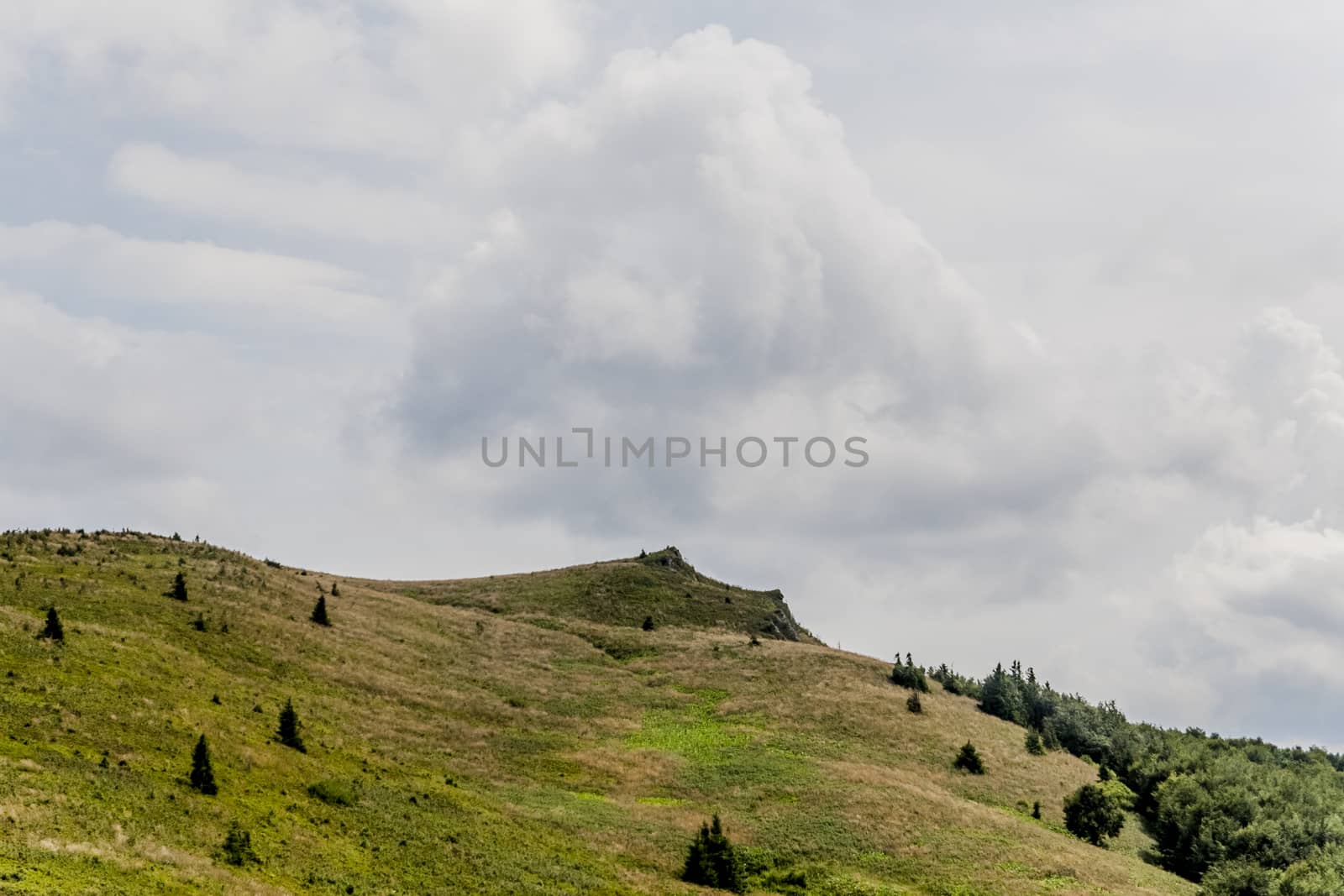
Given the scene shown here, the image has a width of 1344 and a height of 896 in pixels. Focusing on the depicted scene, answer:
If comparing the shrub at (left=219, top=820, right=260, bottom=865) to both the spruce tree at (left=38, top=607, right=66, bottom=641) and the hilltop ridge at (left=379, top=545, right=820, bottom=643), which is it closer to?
the spruce tree at (left=38, top=607, right=66, bottom=641)

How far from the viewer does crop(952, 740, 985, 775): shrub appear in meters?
69.9

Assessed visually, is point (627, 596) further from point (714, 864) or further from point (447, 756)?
point (714, 864)

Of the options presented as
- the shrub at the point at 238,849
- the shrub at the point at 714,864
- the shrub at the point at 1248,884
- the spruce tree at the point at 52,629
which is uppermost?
the spruce tree at the point at 52,629

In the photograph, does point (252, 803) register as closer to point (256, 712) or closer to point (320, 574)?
point (256, 712)

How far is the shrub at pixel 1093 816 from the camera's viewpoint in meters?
62.8

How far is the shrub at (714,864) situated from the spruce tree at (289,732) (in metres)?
20.6

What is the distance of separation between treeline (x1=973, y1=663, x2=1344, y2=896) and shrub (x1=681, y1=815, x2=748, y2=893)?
1219 inches

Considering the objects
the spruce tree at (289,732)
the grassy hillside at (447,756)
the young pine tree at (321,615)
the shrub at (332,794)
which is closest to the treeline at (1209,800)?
the grassy hillside at (447,756)

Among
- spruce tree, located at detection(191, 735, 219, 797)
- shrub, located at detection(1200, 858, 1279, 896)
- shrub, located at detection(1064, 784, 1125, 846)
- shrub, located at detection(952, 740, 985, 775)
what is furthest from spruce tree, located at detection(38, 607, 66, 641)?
shrub, located at detection(1200, 858, 1279, 896)

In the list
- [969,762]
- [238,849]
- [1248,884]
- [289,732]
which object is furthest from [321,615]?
[1248,884]

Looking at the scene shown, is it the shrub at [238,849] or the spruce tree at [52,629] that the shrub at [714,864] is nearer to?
the shrub at [238,849]

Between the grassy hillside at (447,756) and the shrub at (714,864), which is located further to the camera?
the shrub at (714,864)

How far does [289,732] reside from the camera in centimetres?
4706

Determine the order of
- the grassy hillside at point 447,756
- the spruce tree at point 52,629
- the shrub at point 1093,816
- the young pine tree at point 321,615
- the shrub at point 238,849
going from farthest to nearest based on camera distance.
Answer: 1. the young pine tree at point 321,615
2. the shrub at point 1093,816
3. the spruce tree at point 52,629
4. the grassy hillside at point 447,756
5. the shrub at point 238,849
